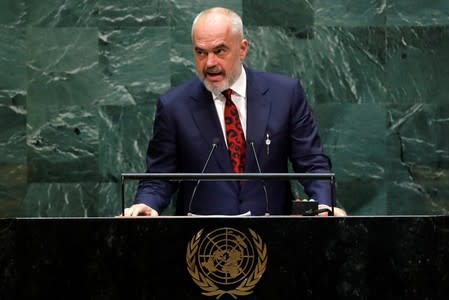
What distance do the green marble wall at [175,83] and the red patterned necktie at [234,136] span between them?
66.7 inches

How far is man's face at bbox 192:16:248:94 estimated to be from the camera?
4770 mm

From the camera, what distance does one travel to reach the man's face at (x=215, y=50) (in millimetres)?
4770

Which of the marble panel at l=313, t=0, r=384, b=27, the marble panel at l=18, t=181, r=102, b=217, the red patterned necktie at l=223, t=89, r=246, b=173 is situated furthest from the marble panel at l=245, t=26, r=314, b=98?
the red patterned necktie at l=223, t=89, r=246, b=173

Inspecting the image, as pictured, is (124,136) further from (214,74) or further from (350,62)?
(214,74)

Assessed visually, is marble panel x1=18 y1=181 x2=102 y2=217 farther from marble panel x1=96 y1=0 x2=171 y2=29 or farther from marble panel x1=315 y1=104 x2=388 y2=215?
marble panel x1=315 y1=104 x2=388 y2=215

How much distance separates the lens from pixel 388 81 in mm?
6648

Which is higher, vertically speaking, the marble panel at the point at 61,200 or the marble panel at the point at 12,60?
the marble panel at the point at 12,60

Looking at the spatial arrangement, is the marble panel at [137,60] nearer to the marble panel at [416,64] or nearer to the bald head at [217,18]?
the marble panel at [416,64]

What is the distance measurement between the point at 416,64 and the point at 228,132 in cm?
221
